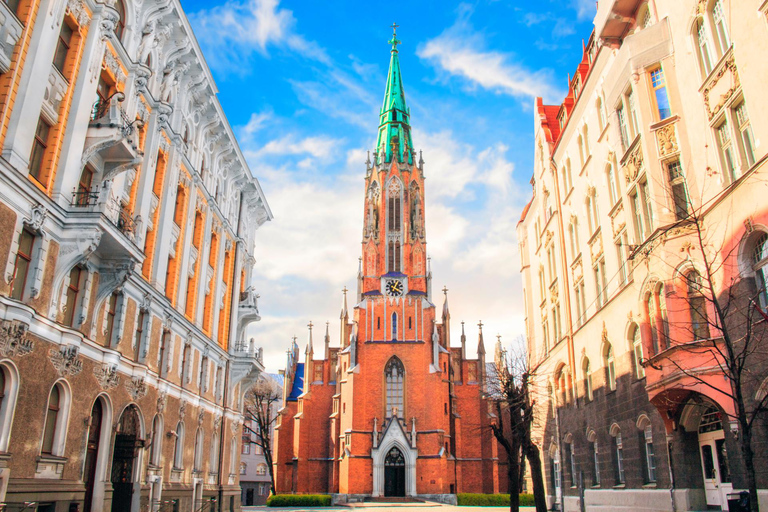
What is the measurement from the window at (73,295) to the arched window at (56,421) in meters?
1.78

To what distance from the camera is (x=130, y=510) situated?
19438mm

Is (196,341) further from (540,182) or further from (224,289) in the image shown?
(540,182)

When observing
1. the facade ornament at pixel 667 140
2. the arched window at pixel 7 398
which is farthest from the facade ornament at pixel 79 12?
the facade ornament at pixel 667 140

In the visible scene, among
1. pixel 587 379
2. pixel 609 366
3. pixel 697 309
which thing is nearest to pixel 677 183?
pixel 697 309

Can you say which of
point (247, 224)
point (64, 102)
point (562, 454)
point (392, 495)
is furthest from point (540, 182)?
point (392, 495)

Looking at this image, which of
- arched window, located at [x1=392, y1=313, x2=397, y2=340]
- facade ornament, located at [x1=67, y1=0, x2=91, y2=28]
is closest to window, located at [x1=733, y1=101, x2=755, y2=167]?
facade ornament, located at [x1=67, y1=0, x2=91, y2=28]

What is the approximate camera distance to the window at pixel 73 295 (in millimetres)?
16156

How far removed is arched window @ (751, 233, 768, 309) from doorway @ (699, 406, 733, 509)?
3649mm

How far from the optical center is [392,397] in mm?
61750

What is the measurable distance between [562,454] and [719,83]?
1902 centimetres

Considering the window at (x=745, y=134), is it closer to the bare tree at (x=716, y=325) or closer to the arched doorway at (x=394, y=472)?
the bare tree at (x=716, y=325)

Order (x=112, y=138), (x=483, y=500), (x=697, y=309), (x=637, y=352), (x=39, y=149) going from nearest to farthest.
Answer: (x=39, y=149), (x=697, y=309), (x=112, y=138), (x=637, y=352), (x=483, y=500)

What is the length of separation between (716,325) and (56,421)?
1527 centimetres

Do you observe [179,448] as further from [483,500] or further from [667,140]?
[483,500]
